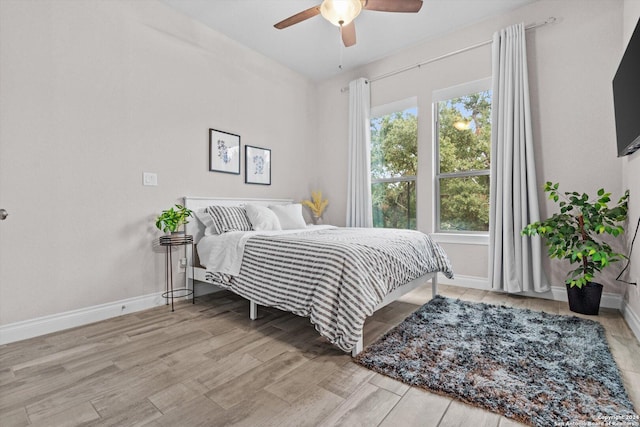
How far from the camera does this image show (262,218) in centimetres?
320

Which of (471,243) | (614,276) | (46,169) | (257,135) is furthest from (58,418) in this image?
(614,276)

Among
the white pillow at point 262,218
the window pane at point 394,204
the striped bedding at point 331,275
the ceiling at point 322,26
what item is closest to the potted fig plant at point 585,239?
the striped bedding at point 331,275

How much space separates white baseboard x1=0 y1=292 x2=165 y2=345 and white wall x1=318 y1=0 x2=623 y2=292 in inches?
123

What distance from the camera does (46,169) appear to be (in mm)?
2250

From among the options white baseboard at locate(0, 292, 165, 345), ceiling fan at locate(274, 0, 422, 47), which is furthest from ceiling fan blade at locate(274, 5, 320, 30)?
white baseboard at locate(0, 292, 165, 345)

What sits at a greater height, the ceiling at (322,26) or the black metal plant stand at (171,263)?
the ceiling at (322,26)

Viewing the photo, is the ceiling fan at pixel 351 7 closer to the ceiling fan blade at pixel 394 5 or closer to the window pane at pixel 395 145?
the ceiling fan blade at pixel 394 5

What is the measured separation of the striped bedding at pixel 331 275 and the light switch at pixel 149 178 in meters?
1.10

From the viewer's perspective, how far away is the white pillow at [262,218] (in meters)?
3.17

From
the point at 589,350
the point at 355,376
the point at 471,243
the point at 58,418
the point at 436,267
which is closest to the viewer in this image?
the point at 58,418

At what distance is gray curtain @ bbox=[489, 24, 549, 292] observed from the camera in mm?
2918

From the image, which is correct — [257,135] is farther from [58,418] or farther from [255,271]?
[58,418]

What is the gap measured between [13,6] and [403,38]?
3.52 m

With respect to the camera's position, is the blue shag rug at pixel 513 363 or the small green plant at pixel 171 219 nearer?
the blue shag rug at pixel 513 363
